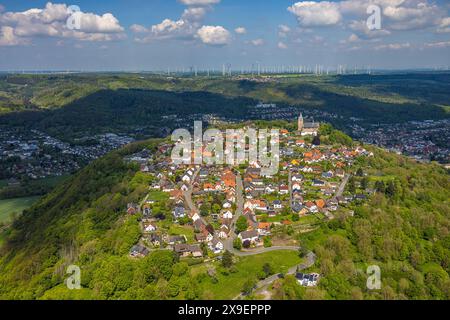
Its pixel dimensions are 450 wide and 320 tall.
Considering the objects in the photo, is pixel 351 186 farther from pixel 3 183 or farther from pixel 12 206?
pixel 3 183

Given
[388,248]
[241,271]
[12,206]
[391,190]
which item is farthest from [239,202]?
[12,206]

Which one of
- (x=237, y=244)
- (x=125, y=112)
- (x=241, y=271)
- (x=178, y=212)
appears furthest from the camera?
(x=125, y=112)

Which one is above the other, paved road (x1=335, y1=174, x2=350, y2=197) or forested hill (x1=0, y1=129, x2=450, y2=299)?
paved road (x1=335, y1=174, x2=350, y2=197)

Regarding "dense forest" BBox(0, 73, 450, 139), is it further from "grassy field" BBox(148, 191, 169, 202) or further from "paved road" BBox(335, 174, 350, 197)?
"paved road" BBox(335, 174, 350, 197)

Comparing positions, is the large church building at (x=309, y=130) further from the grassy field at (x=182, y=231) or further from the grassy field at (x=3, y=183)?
the grassy field at (x=3, y=183)

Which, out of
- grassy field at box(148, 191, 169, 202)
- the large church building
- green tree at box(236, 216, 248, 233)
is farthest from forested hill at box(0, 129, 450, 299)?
the large church building

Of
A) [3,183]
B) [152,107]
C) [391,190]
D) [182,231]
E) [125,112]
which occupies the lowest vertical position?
[3,183]
